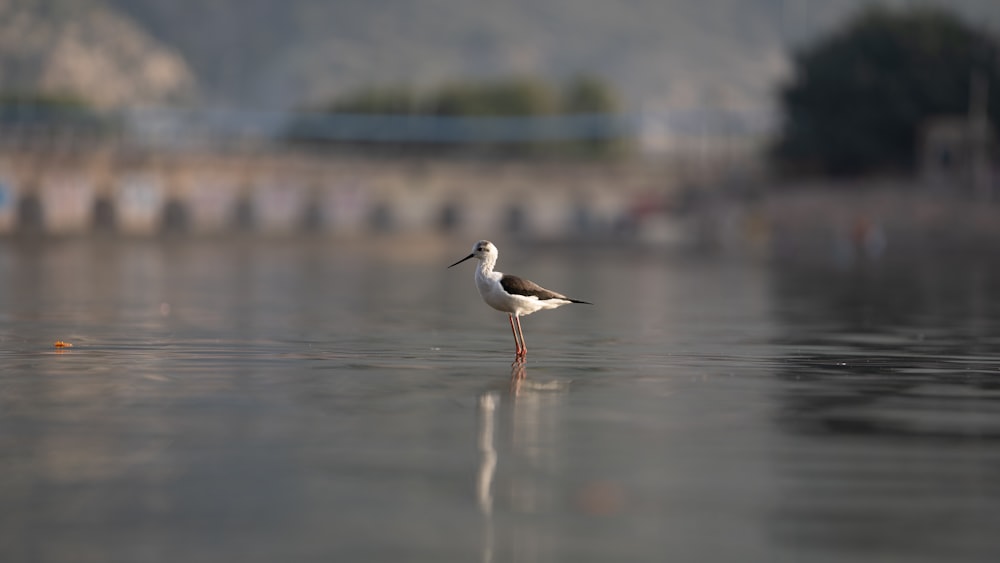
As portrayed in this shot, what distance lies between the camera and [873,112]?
353 feet

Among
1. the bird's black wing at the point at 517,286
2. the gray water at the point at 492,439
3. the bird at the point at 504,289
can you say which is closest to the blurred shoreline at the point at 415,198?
the gray water at the point at 492,439

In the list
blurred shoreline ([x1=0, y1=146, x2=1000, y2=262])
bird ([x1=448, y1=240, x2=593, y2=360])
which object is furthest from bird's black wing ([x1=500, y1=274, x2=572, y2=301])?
blurred shoreline ([x1=0, y1=146, x2=1000, y2=262])

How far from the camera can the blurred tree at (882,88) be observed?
105m

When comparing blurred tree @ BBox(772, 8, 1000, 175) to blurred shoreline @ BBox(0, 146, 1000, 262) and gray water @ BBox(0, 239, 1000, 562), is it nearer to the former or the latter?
blurred shoreline @ BBox(0, 146, 1000, 262)

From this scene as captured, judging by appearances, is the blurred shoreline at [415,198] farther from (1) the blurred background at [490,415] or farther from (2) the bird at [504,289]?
(2) the bird at [504,289]

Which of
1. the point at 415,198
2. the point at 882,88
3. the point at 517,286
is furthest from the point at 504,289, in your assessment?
the point at 415,198

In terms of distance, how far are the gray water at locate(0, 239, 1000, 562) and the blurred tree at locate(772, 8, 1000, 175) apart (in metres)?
79.4

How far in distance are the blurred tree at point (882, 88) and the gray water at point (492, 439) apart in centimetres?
7938

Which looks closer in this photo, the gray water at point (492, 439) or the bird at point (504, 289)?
the gray water at point (492, 439)

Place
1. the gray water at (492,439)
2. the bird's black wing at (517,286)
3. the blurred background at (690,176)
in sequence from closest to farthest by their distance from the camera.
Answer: the gray water at (492,439)
the bird's black wing at (517,286)
the blurred background at (690,176)

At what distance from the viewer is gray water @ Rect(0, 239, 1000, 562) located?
8.83 metres

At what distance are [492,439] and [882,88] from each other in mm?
98612

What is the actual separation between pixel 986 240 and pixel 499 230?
76.2 meters

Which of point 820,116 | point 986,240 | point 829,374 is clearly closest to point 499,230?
point 820,116
